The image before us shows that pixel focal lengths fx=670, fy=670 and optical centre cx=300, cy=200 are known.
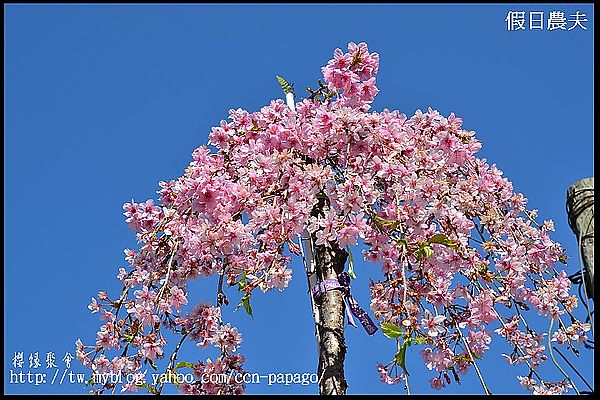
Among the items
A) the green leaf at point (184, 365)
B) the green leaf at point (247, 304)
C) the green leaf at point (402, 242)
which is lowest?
the green leaf at point (184, 365)

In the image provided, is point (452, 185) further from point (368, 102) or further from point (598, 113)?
point (598, 113)

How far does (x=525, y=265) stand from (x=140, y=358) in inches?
46.0

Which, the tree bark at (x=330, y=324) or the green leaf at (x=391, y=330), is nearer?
the green leaf at (x=391, y=330)

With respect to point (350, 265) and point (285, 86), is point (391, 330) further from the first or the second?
point (285, 86)

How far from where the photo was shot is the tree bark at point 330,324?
178 cm

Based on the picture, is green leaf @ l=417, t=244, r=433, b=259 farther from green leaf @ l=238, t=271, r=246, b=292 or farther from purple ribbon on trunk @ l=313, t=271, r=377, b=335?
green leaf @ l=238, t=271, r=246, b=292

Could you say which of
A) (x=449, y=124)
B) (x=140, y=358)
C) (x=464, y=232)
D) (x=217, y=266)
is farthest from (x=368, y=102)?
(x=140, y=358)

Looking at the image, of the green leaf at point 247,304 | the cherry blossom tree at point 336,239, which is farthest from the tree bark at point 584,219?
the green leaf at point 247,304

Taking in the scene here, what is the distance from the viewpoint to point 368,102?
2.07m

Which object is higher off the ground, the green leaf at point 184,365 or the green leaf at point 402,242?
the green leaf at point 402,242

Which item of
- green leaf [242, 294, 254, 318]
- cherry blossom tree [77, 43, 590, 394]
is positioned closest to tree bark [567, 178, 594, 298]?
cherry blossom tree [77, 43, 590, 394]

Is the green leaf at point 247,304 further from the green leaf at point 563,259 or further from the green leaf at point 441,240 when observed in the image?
the green leaf at point 563,259

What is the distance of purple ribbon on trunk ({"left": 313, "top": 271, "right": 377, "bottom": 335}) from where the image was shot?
1904 mm

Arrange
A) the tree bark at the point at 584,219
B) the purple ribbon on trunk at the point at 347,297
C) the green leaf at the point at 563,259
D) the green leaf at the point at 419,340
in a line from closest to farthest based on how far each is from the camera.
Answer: the green leaf at the point at 419,340 → the tree bark at the point at 584,219 → the purple ribbon on trunk at the point at 347,297 → the green leaf at the point at 563,259
